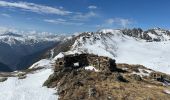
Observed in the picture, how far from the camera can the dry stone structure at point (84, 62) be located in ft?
279

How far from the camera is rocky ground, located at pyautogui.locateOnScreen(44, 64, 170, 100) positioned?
65562mm

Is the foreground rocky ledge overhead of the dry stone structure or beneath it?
beneath

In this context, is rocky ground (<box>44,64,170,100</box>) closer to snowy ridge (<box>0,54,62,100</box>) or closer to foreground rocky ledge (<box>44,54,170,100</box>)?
foreground rocky ledge (<box>44,54,170,100</box>)

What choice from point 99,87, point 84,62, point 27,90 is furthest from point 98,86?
point 84,62

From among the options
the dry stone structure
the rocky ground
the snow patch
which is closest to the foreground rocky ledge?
the rocky ground

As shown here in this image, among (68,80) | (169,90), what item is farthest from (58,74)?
(169,90)

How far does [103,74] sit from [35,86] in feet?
54.3

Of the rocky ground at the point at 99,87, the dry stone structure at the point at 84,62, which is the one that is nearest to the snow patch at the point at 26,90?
the rocky ground at the point at 99,87

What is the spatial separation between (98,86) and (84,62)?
23.1 m

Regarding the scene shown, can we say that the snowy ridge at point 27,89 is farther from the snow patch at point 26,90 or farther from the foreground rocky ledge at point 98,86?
the foreground rocky ledge at point 98,86

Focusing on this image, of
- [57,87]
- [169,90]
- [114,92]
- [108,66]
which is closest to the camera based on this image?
[114,92]

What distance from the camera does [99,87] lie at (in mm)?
70375

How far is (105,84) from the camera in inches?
2872

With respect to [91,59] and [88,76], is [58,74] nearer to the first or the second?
[88,76]
